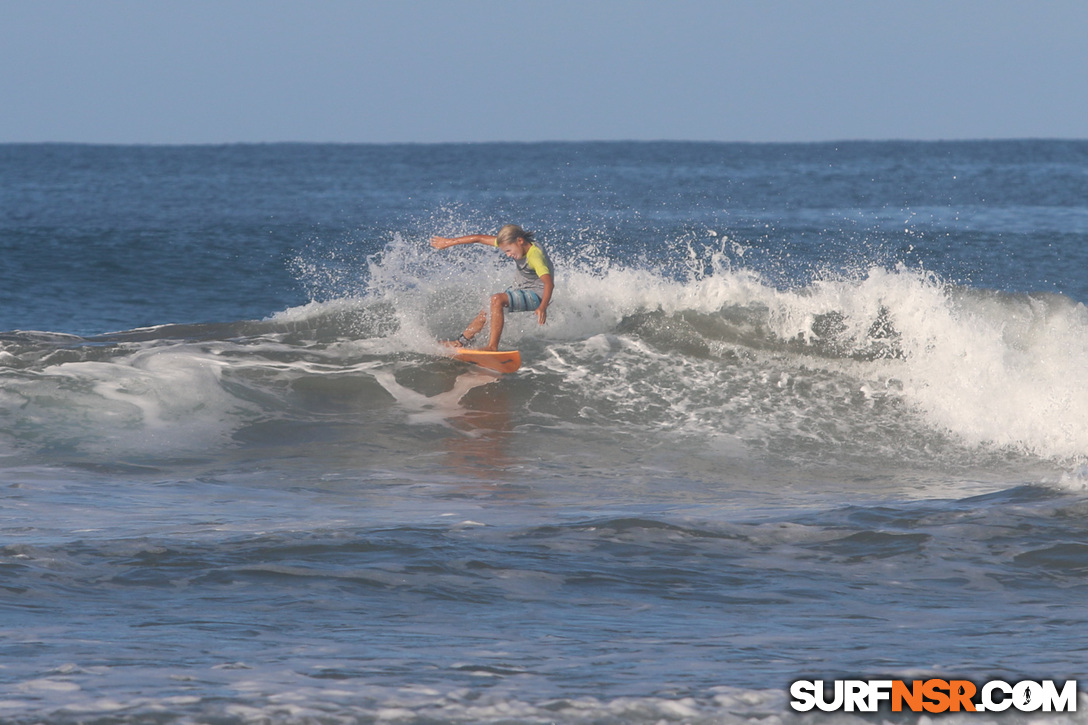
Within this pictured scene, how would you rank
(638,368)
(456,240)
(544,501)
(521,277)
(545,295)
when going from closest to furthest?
(544,501) → (456,240) → (545,295) → (521,277) → (638,368)

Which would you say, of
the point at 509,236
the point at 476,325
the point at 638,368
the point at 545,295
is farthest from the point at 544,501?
the point at 638,368

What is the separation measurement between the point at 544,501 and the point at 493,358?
3.98m

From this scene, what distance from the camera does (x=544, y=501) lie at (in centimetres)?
752

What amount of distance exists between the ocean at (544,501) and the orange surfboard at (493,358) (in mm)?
136

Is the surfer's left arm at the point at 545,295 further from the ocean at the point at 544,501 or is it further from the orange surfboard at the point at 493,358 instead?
the ocean at the point at 544,501

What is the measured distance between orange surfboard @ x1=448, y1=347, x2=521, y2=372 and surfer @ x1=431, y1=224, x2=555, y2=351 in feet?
0.36

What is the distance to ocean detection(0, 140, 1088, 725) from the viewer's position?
4422 mm

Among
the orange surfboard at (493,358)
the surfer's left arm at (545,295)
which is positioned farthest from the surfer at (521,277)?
the orange surfboard at (493,358)

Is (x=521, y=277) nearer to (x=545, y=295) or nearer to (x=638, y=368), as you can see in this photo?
(x=545, y=295)

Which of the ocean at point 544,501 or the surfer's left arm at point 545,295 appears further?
the surfer's left arm at point 545,295

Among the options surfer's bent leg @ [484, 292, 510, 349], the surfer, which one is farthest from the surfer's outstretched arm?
surfer's bent leg @ [484, 292, 510, 349]

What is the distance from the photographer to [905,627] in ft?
16.5

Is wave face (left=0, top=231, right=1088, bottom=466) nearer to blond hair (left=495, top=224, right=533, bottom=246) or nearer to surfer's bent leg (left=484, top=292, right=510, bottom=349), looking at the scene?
surfer's bent leg (left=484, top=292, right=510, bottom=349)

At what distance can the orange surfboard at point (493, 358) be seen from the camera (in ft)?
37.1
